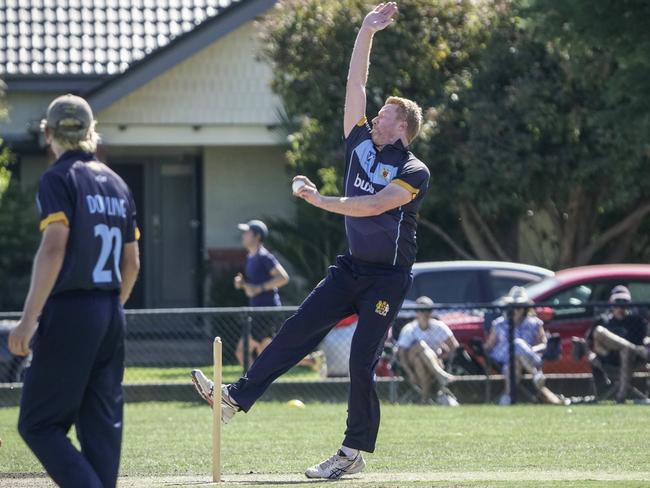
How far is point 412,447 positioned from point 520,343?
5.32m

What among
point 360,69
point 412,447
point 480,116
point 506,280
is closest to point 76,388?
point 360,69

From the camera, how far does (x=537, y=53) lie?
728 inches

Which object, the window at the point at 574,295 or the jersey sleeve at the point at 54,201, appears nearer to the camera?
the jersey sleeve at the point at 54,201

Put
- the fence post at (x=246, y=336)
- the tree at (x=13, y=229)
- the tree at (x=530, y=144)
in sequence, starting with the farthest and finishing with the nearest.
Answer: the tree at (x=13, y=229) → the tree at (x=530, y=144) → the fence post at (x=246, y=336)

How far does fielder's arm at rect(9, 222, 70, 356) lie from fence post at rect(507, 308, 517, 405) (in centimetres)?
951

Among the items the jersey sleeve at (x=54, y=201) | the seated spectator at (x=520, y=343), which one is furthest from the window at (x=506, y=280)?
the jersey sleeve at (x=54, y=201)

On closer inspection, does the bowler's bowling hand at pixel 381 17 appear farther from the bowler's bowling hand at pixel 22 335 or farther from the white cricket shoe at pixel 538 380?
the white cricket shoe at pixel 538 380

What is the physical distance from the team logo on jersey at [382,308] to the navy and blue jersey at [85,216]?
208 centimetres

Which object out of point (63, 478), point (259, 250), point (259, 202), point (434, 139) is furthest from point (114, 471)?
point (259, 202)

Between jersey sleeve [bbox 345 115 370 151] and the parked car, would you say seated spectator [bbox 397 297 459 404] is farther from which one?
jersey sleeve [bbox 345 115 370 151]

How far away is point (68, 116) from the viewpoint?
6016mm

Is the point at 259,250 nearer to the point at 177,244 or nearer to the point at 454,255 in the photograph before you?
the point at 454,255

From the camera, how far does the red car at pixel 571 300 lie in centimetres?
1528

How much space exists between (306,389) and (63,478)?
31.0 ft
